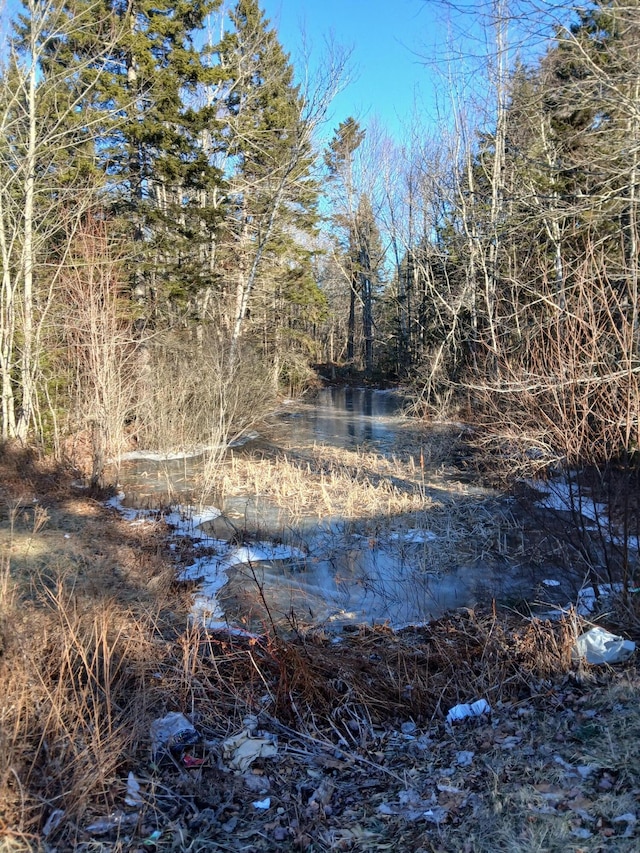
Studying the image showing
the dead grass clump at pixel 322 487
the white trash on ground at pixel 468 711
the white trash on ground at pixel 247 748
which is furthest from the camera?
the dead grass clump at pixel 322 487

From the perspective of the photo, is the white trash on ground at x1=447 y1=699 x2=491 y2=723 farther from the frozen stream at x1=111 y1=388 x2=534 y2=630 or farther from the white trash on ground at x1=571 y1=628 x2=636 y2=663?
the frozen stream at x1=111 y1=388 x2=534 y2=630

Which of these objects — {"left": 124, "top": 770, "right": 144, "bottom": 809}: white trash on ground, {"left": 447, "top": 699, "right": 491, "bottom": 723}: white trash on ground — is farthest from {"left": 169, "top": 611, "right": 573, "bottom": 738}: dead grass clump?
{"left": 124, "top": 770, "right": 144, "bottom": 809}: white trash on ground

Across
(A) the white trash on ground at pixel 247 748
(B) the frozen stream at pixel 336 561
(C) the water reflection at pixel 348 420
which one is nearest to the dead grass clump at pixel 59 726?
(A) the white trash on ground at pixel 247 748

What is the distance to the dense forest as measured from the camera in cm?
637

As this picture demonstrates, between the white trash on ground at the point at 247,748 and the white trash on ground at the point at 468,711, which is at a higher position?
the white trash on ground at the point at 247,748

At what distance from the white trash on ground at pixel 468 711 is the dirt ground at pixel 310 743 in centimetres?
4

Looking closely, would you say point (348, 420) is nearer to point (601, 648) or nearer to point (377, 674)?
point (377, 674)

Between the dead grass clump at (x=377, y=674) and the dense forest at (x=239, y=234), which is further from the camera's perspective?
the dense forest at (x=239, y=234)

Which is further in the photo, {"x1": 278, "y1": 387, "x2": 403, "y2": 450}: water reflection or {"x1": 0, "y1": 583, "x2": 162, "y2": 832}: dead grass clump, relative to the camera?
{"x1": 278, "y1": 387, "x2": 403, "y2": 450}: water reflection

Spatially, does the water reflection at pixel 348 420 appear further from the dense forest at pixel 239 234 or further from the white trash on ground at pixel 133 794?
the white trash on ground at pixel 133 794

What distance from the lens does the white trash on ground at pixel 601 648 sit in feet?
13.3

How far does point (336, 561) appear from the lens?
792 centimetres

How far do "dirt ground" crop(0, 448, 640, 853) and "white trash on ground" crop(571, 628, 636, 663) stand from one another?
0.09 m

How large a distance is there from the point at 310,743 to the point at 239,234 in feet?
64.6
